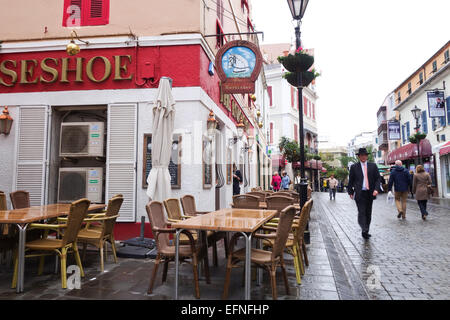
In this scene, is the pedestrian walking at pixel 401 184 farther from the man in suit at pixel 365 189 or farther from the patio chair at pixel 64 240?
the patio chair at pixel 64 240

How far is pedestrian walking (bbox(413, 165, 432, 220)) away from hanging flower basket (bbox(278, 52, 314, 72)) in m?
6.70

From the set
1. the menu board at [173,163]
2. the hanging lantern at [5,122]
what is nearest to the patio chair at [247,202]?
the menu board at [173,163]

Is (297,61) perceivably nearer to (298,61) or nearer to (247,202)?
(298,61)

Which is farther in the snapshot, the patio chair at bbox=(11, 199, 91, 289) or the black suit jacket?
the black suit jacket

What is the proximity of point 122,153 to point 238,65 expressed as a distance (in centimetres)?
339

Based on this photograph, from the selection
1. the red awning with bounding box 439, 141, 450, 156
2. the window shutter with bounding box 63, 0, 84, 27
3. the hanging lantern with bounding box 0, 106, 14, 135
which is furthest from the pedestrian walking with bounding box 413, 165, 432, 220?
the hanging lantern with bounding box 0, 106, 14, 135

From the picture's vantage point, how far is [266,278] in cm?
432

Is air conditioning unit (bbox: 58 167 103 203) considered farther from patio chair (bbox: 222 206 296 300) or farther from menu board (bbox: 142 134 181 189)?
patio chair (bbox: 222 206 296 300)

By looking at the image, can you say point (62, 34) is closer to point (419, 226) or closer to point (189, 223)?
point (189, 223)

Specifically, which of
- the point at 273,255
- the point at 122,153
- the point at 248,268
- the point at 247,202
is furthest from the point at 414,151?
the point at 248,268

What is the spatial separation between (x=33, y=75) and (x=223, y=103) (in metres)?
5.10

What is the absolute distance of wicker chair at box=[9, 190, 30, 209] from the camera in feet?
19.2

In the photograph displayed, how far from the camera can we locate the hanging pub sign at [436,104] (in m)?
18.4

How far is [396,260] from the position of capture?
523cm
